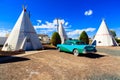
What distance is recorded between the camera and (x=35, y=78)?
5.80 meters

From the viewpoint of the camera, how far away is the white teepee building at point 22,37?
17.1 m

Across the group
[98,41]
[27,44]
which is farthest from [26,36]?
[98,41]

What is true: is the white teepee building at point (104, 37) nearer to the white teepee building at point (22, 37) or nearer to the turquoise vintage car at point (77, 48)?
the white teepee building at point (22, 37)

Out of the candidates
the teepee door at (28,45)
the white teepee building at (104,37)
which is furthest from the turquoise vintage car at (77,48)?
the white teepee building at (104,37)

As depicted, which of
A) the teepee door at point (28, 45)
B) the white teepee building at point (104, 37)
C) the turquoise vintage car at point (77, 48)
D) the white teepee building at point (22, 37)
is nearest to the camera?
the turquoise vintage car at point (77, 48)

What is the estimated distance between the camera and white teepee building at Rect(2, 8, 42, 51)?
1709 centimetres

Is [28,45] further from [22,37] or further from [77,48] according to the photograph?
[77,48]

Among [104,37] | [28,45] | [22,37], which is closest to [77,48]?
[28,45]

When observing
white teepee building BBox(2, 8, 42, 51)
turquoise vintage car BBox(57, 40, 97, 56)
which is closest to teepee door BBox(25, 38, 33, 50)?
white teepee building BBox(2, 8, 42, 51)

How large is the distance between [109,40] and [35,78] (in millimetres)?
25446

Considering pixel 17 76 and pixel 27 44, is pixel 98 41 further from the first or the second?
pixel 17 76

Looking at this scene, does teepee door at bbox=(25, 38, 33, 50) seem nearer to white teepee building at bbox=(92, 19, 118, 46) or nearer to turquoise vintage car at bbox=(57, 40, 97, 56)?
turquoise vintage car at bbox=(57, 40, 97, 56)

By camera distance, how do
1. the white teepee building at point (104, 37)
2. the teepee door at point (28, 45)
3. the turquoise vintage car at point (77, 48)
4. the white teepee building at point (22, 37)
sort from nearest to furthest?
A: the turquoise vintage car at point (77, 48) → the white teepee building at point (22, 37) → the teepee door at point (28, 45) → the white teepee building at point (104, 37)

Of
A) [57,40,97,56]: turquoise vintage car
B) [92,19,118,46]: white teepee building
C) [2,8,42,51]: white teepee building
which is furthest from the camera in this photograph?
[92,19,118,46]: white teepee building
